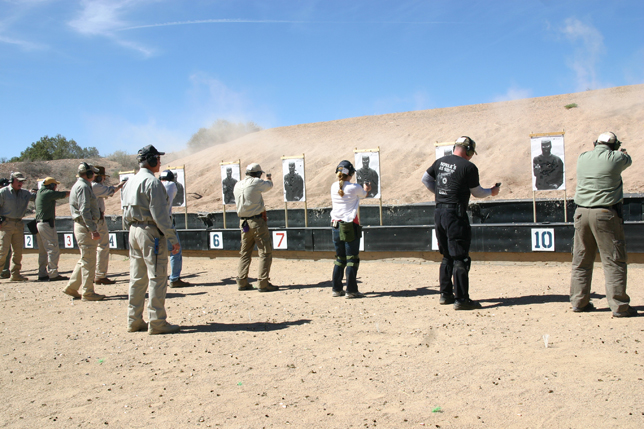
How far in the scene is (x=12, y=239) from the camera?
9.03m

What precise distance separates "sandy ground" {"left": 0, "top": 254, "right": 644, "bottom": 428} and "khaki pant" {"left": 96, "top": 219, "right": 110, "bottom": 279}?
1.33 meters

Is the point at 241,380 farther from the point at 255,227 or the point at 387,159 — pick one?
the point at 387,159

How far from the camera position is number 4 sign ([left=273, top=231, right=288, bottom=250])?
34.2 feet

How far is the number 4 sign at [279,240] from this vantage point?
10.4 metres

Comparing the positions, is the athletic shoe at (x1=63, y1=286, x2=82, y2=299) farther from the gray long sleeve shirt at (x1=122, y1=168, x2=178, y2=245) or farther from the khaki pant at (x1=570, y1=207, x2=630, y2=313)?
the khaki pant at (x1=570, y1=207, x2=630, y2=313)

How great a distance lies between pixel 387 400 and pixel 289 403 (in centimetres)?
63

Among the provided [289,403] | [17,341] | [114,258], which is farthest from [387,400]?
[114,258]

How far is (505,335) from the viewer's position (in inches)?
176

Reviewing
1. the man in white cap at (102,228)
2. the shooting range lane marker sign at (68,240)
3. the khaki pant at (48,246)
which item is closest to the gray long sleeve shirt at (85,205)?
the man in white cap at (102,228)

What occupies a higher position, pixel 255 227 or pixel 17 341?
pixel 255 227

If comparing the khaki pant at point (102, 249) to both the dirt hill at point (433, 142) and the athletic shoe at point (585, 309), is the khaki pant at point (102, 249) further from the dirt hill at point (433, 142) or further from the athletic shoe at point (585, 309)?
the dirt hill at point (433, 142)

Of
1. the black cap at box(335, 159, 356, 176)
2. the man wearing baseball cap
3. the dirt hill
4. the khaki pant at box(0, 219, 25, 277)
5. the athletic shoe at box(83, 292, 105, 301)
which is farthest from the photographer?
the dirt hill

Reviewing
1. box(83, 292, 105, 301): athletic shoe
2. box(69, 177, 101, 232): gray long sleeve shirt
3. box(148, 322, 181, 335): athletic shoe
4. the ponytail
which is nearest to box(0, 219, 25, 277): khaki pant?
box(69, 177, 101, 232): gray long sleeve shirt

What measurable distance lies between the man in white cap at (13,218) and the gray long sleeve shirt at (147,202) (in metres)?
5.27
